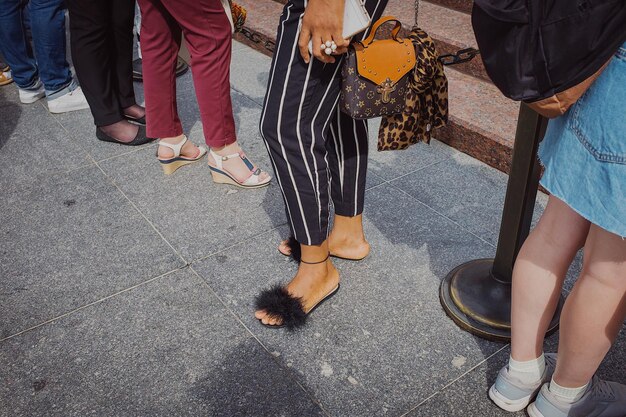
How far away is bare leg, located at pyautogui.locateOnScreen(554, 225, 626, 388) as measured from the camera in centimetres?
165

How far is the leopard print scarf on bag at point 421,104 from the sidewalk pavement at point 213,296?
742 millimetres

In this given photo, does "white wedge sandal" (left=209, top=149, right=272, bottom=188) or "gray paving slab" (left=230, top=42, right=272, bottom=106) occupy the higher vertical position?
"white wedge sandal" (left=209, top=149, right=272, bottom=188)

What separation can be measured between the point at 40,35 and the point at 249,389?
3227 millimetres

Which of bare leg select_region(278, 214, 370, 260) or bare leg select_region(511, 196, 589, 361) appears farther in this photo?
bare leg select_region(278, 214, 370, 260)

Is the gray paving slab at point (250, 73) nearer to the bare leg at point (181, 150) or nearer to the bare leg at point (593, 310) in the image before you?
the bare leg at point (181, 150)

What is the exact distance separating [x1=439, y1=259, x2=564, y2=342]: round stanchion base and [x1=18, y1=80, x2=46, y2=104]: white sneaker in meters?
3.51

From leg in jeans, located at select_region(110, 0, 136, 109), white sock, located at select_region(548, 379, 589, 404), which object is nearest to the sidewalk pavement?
white sock, located at select_region(548, 379, 589, 404)

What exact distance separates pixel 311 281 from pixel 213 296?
44cm

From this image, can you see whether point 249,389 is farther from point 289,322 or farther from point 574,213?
point 574,213

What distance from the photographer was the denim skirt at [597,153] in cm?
148

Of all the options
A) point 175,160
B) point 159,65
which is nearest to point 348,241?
point 175,160

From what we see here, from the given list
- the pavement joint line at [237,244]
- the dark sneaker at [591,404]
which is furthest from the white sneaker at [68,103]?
the dark sneaker at [591,404]

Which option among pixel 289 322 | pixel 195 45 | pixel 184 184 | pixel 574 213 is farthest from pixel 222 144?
pixel 574 213

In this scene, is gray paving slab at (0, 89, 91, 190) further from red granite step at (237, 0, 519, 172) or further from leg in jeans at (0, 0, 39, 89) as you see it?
red granite step at (237, 0, 519, 172)
